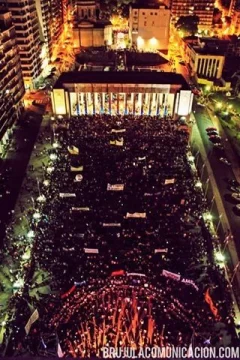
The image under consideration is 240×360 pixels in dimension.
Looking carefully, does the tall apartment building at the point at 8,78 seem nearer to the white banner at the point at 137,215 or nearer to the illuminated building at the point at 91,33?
the white banner at the point at 137,215

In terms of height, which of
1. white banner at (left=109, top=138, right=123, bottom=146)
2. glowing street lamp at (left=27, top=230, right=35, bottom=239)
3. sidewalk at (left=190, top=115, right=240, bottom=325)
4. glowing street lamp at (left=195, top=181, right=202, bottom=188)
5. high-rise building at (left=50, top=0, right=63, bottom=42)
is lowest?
sidewalk at (left=190, top=115, right=240, bottom=325)

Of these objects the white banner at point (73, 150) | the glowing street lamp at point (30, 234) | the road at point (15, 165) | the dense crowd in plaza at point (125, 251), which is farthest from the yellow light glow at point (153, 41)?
the glowing street lamp at point (30, 234)

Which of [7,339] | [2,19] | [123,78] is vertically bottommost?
[7,339]

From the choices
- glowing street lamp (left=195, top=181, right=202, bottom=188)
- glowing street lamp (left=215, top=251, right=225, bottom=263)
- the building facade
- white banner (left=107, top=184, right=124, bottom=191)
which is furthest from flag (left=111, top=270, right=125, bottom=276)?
the building facade

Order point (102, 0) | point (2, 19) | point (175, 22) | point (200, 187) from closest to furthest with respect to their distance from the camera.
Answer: point (200, 187) → point (2, 19) → point (175, 22) → point (102, 0)

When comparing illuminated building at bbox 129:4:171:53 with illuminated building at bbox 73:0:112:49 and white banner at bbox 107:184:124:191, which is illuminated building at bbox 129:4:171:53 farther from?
white banner at bbox 107:184:124:191

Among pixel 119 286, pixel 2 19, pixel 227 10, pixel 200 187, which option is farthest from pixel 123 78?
pixel 227 10

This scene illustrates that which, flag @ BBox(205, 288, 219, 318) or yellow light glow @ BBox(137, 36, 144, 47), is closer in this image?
flag @ BBox(205, 288, 219, 318)

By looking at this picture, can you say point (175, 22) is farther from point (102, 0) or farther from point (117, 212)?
point (117, 212)
